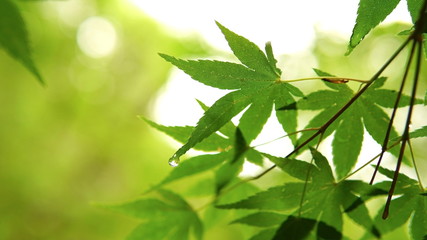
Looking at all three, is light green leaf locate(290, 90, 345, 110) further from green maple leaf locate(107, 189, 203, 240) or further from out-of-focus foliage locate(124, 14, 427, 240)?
green maple leaf locate(107, 189, 203, 240)

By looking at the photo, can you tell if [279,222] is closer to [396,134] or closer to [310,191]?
[310,191]

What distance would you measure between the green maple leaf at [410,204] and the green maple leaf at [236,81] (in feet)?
0.70

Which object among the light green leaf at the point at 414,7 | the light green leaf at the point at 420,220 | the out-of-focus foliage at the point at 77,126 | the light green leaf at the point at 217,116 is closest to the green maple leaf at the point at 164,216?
the light green leaf at the point at 217,116

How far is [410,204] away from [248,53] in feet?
1.16

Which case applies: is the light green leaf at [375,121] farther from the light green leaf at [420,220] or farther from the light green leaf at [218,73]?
the light green leaf at [218,73]

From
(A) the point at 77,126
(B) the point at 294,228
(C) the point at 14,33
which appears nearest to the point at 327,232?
(B) the point at 294,228

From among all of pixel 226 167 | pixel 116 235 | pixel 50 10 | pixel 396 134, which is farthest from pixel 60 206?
pixel 396 134

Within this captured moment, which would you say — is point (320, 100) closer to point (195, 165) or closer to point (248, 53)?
point (248, 53)

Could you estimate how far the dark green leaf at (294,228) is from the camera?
25.0 inches

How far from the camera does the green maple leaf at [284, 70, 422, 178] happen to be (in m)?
0.68

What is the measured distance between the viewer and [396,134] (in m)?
0.68

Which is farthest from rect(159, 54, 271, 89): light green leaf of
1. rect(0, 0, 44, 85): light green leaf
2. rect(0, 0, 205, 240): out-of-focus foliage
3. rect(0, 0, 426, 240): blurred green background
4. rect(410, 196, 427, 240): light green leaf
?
rect(0, 0, 205, 240): out-of-focus foliage

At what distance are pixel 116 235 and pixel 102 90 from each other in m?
1.81

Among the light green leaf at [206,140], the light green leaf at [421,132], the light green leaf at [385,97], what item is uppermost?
the light green leaf at [385,97]
